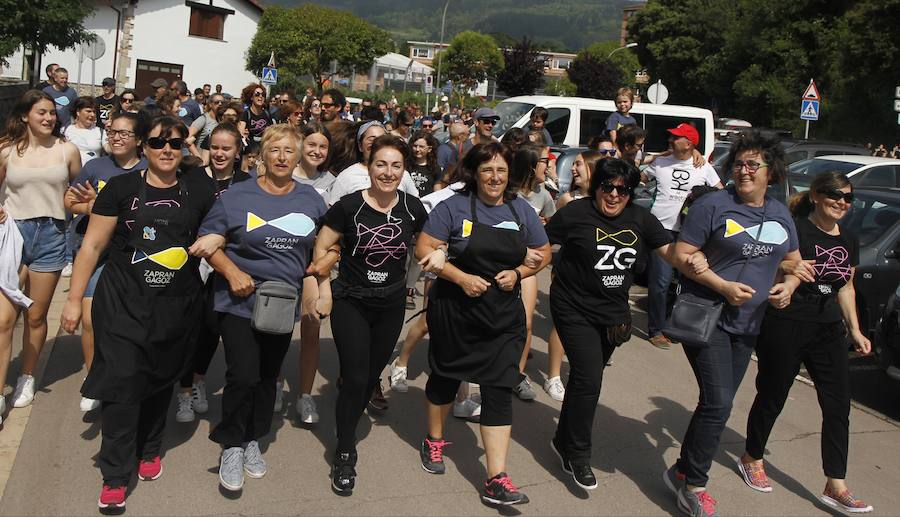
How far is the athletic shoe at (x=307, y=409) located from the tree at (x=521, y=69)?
56.3 meters

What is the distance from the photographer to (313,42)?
5247 centimetres

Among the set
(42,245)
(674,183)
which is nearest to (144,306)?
(42,245)

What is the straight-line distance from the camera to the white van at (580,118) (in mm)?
17641

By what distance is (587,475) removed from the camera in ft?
16.5

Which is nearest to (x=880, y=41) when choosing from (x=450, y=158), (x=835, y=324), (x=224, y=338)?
(x=450, y=158)

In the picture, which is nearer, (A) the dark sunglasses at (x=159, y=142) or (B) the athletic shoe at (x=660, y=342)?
(A) the dark sunglasses at (x=159, y=142)

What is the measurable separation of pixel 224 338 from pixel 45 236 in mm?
1757

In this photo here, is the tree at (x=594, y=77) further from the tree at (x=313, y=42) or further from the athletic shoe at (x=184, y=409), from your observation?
the athletic shoe at (x=184, y=409)

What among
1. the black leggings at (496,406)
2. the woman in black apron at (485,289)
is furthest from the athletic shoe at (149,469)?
the black leggings at (496,406)

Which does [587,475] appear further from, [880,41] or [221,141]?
[880,41]

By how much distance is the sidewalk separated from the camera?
4.67 meters

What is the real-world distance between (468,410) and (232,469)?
193 centimetres

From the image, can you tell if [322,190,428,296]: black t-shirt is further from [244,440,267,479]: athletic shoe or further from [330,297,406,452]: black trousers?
[244,440,267,479]: athletic shoe

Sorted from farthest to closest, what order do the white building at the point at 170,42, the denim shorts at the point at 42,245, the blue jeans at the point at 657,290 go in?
the white building at the point at 170,42 < the blue jeans at the point at 657,290 < the denim shorts at the point at 42,245
